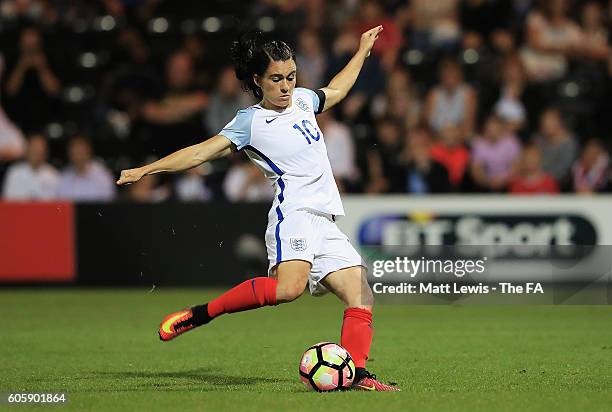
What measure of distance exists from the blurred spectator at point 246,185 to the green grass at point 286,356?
5.86ft

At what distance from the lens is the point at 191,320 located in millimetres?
7707

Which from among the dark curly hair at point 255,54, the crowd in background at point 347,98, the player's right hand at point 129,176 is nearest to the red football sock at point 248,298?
the player's right hand at point 129,176

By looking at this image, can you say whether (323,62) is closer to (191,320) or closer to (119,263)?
(119,263)

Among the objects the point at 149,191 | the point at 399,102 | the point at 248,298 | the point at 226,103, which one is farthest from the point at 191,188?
the point at 248,298

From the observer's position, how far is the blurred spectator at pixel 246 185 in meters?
15.3

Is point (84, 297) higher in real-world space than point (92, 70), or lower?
lower

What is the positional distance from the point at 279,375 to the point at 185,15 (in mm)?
11122

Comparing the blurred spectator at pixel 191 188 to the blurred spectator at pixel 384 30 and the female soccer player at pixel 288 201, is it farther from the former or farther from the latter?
the female soccer player at pixel 288 201

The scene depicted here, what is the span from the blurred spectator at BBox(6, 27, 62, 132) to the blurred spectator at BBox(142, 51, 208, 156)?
1667mm

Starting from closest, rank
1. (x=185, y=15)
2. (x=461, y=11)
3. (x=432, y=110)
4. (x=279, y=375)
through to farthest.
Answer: (x=279, y=375)
(x=432, y=110)
(x=461, y=11)
(x=185, y=15)

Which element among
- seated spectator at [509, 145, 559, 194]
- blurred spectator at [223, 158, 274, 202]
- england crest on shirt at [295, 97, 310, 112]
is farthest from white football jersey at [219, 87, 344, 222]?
seated spectator at [509, 145, 559, 194]

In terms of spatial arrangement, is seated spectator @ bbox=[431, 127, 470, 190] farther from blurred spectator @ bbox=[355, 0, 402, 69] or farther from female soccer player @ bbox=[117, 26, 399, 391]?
female soccer player @ bbox=[117, 26, 399, 391]

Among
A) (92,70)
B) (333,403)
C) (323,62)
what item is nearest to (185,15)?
(92,70)

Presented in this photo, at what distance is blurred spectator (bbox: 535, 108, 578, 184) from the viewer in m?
15.4
